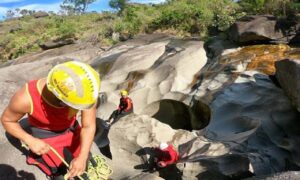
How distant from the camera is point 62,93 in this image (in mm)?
3404

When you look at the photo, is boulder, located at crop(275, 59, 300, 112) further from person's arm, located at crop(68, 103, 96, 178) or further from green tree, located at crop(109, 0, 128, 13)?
green tree, located at crop(109, 0, 128, 13)

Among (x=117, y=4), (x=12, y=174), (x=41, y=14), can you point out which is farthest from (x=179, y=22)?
(x=41, y=14)

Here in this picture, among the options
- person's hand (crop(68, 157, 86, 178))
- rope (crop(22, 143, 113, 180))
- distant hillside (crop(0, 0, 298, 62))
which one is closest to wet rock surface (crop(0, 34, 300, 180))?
rope (crop(22, 143, 113, 180))

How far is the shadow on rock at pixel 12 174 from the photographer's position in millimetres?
5766

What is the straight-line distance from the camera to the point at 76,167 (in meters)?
3.73

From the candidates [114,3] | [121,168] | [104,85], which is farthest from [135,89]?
[114,3]

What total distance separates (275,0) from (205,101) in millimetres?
9003

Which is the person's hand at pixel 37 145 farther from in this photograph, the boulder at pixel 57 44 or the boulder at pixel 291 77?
the boulder at pixel 57 44

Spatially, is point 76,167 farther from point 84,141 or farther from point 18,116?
point 18,116

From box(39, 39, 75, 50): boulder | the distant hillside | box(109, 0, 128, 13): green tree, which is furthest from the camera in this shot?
box(109, 0, 128, 13): green tree

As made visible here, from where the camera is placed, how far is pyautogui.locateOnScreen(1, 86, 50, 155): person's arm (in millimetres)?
3676

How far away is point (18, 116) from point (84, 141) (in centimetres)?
58

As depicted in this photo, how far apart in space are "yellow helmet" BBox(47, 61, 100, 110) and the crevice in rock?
28.5 ft

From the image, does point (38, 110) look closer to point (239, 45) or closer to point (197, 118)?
point (197, 118)
